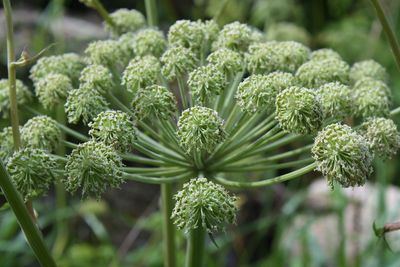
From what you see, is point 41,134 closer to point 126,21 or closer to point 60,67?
point 60,67

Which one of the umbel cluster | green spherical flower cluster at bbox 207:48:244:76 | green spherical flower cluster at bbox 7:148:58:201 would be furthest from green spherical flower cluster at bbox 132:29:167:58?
green spherical flower cluster at bbox 7:148:58:201

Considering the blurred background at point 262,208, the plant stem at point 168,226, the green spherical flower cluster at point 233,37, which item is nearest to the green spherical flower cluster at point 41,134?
the plant stem at point 168,226

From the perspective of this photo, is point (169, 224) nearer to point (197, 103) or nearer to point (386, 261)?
point (197, 103)

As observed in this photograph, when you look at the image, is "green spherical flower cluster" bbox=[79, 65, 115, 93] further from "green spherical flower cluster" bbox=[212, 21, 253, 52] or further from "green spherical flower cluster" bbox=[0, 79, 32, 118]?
"green spherical flower cluster" bbox=[212, 21, 253, 52]

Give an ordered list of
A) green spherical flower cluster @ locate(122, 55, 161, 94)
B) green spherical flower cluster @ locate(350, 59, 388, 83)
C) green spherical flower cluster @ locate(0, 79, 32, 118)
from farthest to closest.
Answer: green spherical flower cluster @ locate(350, 59, 388, 83)
green spherical flower cluster @ locate(0, 79, 32, 118)
green spherical flower cluster @ locate(122, 55, 161, 94)

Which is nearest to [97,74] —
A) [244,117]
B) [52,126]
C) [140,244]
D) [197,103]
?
[52,126]

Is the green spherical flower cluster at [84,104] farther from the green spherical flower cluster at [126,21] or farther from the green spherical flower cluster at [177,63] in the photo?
the green spherical flower cluster at [126,21]
